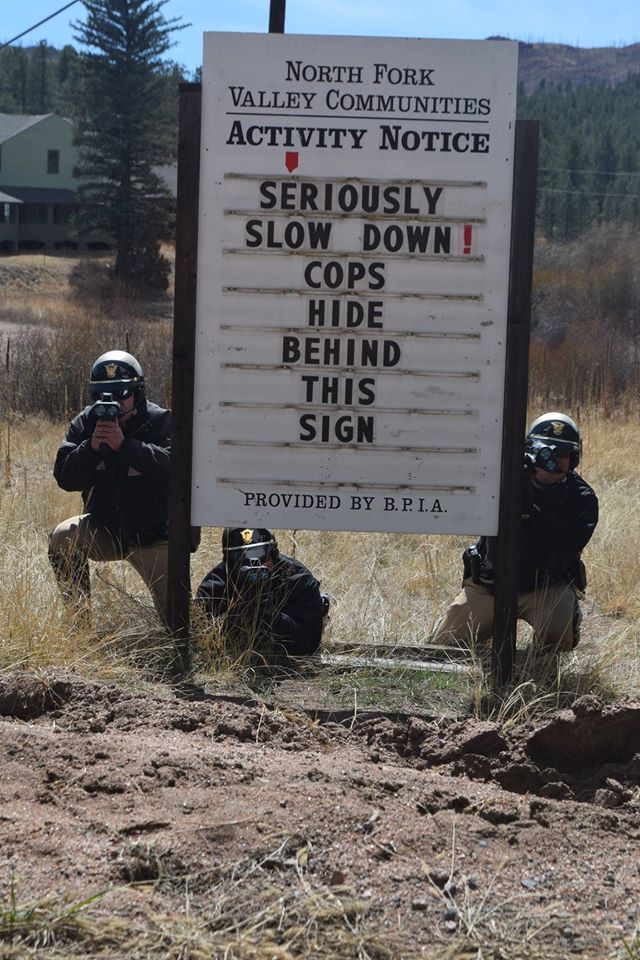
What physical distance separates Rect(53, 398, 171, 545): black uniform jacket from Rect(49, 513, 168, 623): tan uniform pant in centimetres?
5

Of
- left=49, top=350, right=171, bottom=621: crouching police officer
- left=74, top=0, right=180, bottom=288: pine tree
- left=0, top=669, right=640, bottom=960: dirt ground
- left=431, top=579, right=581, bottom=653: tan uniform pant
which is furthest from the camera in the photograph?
left=74, top=0, right=180, bottom=288: pine tree

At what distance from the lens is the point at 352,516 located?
194 inches

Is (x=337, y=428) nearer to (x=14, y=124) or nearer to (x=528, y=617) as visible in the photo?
(x=528, y=617)

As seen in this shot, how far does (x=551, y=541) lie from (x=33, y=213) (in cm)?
5866

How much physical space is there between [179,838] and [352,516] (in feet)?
6.77

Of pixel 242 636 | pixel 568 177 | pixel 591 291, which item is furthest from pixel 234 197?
pixel 568 177

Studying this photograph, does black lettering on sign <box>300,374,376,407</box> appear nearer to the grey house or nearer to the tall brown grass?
the tall brown grass

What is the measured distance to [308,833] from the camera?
10.3ft

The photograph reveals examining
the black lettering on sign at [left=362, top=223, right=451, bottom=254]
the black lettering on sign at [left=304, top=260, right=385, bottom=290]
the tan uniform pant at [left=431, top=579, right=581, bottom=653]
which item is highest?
the black lettering on sign at [left=362, top=223, right=451, bottom=254]

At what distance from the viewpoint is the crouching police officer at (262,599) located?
522 cm

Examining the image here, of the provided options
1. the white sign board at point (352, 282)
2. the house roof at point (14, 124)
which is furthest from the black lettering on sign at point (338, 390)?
the house roof at point (14, 124)

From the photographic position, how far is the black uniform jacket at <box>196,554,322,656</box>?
5246mm

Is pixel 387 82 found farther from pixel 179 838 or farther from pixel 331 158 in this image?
pixel 179 838

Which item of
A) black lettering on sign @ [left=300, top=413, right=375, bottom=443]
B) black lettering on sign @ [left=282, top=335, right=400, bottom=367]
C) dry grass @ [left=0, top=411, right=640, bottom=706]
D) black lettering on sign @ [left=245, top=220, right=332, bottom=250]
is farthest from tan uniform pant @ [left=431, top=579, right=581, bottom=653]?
black lettering on sign @ [left=245, top=220, right=332, bottom=250]
